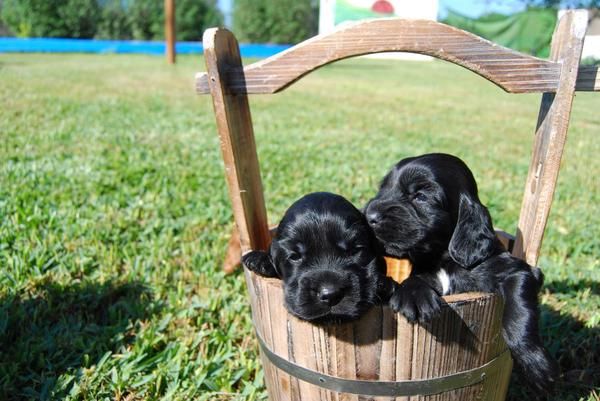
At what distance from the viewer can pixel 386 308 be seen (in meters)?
1.91

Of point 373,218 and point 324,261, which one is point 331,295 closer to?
point 324,261

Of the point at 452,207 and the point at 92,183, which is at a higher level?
the point at 452,207

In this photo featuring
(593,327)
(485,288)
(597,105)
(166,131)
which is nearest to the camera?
(485,288)

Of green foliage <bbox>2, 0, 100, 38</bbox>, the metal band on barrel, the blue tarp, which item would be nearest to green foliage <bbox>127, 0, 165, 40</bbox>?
green foliage <bbox>2, 0, 100, 38</bbox>

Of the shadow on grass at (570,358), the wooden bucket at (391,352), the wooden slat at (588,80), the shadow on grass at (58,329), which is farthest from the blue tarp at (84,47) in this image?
the wooden bucket at (391,352)

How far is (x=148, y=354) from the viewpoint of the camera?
307 centimetres


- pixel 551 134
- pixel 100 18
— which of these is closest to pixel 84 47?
pixel 100 18

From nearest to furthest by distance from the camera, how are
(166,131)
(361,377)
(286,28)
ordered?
(361,377) < (166,131) < (286,28)

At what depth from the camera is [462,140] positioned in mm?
9055

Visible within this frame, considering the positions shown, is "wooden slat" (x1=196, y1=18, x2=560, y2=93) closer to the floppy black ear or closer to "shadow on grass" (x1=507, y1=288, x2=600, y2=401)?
the floppy black ear

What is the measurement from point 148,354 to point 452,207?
1.74 metres

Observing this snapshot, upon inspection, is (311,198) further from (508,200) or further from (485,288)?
(508,200)

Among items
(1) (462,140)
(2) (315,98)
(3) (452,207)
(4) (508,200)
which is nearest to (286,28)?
(2) (315,98)

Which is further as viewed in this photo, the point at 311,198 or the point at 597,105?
the point at 597,105
